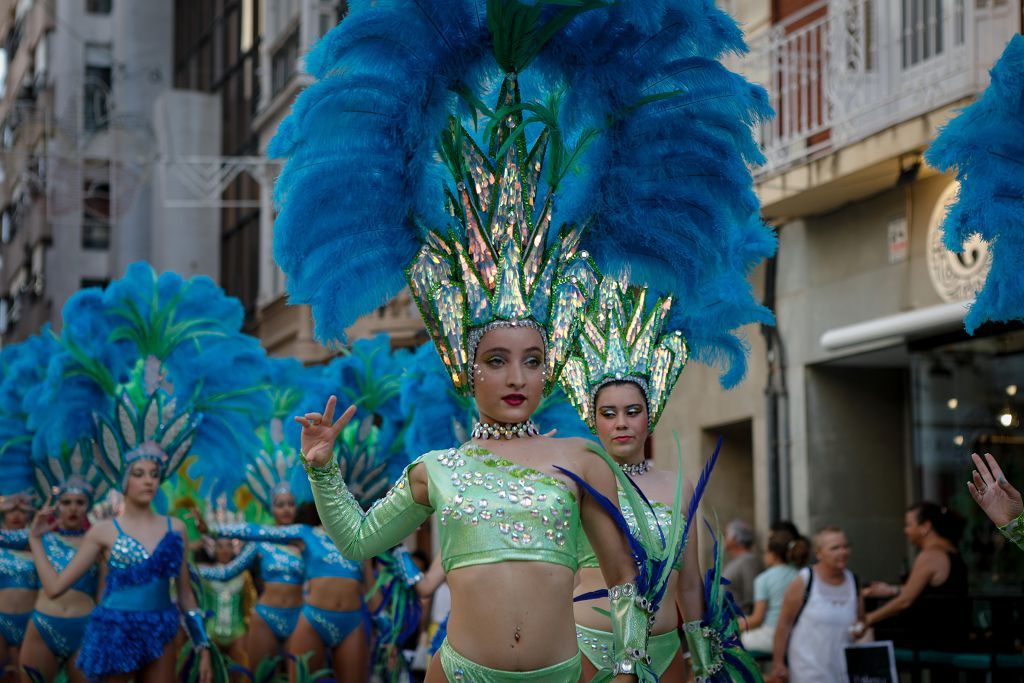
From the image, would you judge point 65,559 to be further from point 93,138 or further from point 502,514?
point 93,138

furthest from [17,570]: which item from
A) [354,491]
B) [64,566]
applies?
[354,491]

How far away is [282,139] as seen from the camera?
6.27 m

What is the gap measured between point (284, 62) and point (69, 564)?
17495 millimetres

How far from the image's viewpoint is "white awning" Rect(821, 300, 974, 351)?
1248cm

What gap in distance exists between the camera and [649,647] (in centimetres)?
683

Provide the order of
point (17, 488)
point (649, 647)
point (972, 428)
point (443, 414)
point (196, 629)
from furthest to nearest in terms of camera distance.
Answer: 1. point (972, 428)
2. point (17, 488)
3. point (443, 414)
4. point (196, 629)
5. point (649, 647)

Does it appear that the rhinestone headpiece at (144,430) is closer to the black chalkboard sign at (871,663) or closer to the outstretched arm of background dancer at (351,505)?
the black chalkboard sign at (871,663)

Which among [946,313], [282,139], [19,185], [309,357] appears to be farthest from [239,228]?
[282,139]

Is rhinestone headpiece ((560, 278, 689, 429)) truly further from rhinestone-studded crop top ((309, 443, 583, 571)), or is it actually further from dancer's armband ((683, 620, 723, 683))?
rhinestone-studded crop top ((309, 443, 583, 571))

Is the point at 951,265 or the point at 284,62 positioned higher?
the point at 284,62

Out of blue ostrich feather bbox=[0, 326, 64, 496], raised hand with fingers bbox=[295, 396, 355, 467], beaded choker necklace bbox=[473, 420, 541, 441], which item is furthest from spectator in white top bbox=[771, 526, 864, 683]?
blue ostrich feather bbox=[0, 326, 64, 496]

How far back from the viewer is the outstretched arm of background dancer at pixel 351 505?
5715mm

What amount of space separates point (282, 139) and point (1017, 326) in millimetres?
7486

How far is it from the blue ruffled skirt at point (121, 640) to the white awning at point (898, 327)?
5.93 meters
